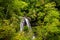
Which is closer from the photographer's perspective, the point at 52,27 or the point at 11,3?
the point at 11,3

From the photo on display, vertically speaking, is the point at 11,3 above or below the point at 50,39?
above

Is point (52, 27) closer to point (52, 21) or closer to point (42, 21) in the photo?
point (52, 21)

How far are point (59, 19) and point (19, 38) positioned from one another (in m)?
6.36

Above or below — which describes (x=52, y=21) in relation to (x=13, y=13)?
below

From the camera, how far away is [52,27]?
19.1 m

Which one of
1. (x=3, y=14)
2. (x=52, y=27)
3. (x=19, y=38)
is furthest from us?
(x=52, y=27)

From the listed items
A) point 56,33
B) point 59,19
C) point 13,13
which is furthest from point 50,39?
point 13,13

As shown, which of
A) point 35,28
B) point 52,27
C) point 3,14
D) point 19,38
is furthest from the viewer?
point 35,28

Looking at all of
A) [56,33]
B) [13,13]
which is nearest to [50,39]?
[56,33]

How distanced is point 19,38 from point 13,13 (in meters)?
2.54

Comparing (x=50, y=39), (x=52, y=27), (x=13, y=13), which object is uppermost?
(x=13, y=13)

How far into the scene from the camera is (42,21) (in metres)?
21.1

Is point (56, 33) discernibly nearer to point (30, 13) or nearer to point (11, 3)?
point (30, 13)

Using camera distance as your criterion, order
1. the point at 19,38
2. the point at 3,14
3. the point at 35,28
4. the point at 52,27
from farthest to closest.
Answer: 1. the point at 35,28
2. the point at 52,27
3. the point at 3,14
4. the point at 19,38
